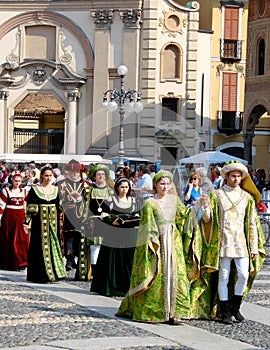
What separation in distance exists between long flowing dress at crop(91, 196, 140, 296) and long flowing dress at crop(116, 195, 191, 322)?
6.32 feet

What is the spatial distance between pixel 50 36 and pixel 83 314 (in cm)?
2972

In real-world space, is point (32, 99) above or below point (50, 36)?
below

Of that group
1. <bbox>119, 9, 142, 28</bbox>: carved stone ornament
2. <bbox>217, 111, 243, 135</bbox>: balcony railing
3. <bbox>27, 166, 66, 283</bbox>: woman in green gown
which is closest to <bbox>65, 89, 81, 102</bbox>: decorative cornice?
<bbox>119, 9, 142, 28</bbox>: carved stone ornament

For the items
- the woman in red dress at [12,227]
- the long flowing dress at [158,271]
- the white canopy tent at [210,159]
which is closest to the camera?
the long flowing dress at [158,271]

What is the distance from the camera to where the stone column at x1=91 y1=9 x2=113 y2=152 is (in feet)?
123

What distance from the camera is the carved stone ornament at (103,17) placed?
37594mm

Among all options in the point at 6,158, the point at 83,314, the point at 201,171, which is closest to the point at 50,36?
the point at 6,158

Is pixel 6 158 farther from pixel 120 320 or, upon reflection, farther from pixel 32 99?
pixel 120 320

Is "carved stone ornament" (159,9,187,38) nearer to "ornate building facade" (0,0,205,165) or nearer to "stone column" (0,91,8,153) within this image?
"ornate building facade" (0,0,205,165)

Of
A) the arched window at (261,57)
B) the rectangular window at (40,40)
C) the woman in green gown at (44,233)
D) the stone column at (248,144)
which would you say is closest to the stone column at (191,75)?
the stone column at (248,144)

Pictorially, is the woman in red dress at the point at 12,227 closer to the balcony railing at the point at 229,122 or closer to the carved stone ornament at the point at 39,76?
the carved stone ornament at the point at 39,76

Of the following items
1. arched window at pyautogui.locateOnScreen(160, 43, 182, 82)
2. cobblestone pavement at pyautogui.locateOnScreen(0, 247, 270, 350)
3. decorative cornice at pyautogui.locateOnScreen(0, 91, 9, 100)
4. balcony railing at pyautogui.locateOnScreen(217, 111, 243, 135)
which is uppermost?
arched window at pyautogui.locateOnScreen(160, 43, 182, 82)

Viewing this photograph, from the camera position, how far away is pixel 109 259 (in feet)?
38.3

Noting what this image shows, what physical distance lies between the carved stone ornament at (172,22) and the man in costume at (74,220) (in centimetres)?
2459
